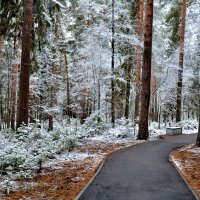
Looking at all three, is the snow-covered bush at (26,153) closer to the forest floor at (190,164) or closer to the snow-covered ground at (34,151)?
the snow-covered ground at (34,151)

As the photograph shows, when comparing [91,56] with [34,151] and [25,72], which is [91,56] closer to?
[25,72]

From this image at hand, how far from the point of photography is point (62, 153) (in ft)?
39.0

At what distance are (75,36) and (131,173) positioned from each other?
22.2m

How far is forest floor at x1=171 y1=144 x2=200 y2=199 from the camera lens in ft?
25.2

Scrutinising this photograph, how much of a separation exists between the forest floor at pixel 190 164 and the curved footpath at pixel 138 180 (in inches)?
9.1

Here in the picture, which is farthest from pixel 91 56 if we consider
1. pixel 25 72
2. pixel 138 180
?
pixel 138 180

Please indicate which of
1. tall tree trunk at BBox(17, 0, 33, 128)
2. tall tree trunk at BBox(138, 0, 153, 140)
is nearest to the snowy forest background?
tall tree trunk at BBox(17, 0, 33, 128)

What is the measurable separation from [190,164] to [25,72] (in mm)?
6923

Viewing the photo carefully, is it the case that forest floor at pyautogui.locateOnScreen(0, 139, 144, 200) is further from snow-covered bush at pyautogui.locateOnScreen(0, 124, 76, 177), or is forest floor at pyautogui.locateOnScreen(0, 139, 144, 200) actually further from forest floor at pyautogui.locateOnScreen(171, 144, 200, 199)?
forest floor at pyautogui.locateOnScreen(171, 144, 200, 199)

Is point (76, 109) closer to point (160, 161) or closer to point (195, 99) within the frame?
point (195, 99)

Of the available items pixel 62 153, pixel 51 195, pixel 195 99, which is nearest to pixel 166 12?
pixel 195 99

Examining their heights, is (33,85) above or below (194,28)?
below

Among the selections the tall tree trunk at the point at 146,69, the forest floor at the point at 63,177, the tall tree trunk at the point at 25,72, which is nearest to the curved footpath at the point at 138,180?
the forest floor at the point at 63,177

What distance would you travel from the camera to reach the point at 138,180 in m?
7.82
